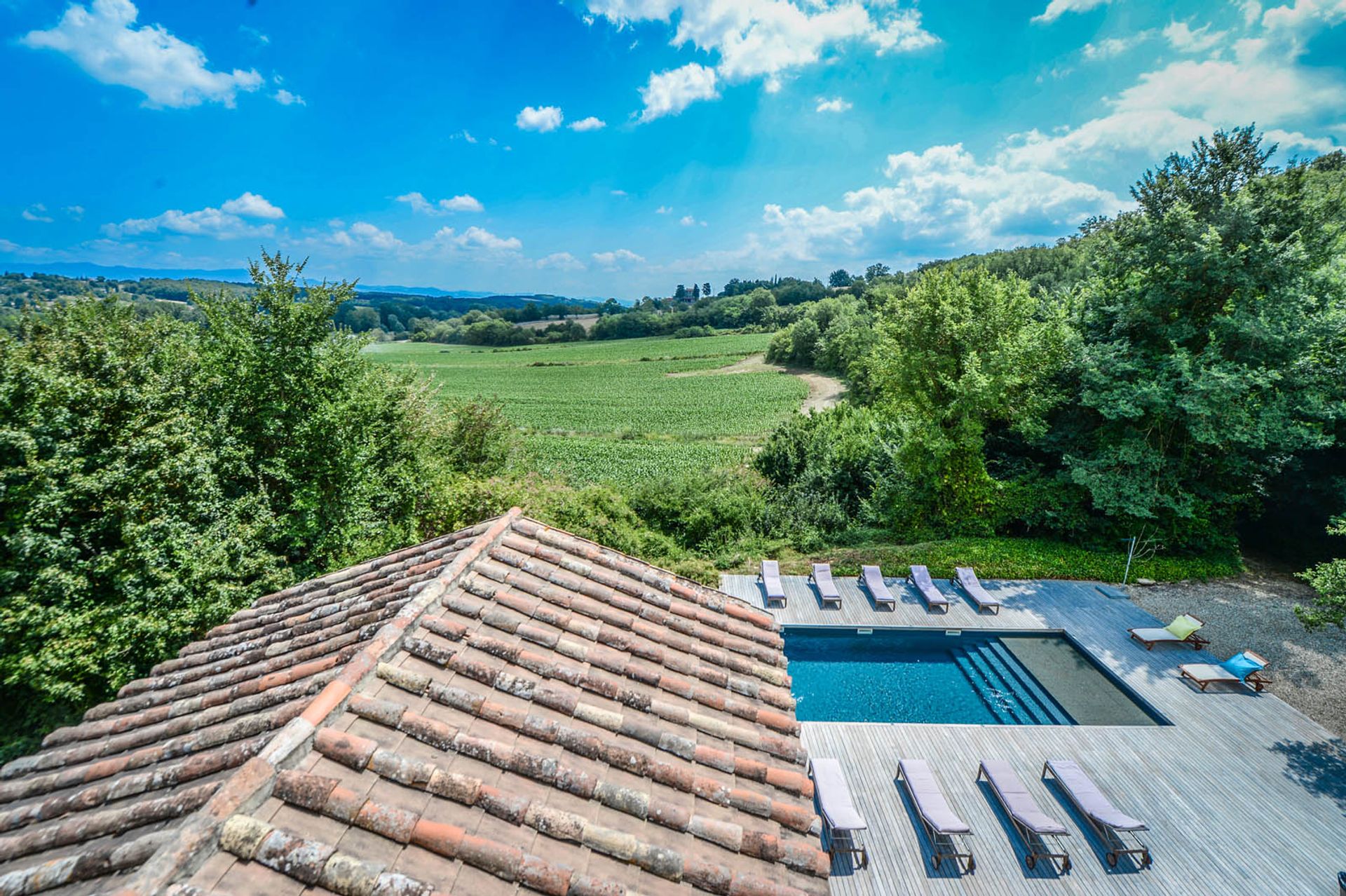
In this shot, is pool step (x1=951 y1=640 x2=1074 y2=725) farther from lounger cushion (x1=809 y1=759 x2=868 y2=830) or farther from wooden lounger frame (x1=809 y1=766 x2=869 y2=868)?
wooden lounger frame (x1=809 y1=766 x2=869 y2=868)

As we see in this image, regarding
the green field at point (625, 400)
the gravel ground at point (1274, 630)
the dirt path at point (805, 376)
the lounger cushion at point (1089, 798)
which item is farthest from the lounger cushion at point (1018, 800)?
the dirt path at point (805, 376)

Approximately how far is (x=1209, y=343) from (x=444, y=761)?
1923 cm

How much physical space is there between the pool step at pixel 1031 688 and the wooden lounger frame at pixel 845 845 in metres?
5.65

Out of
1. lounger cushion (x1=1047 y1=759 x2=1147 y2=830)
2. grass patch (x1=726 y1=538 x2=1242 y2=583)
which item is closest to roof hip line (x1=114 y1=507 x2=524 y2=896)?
lounger cushion (x1=1047 y1=759 x2=1147 y2=830)

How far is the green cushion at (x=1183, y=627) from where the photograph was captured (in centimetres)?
1177

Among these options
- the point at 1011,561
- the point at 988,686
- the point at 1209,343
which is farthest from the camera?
the point at 1011,561

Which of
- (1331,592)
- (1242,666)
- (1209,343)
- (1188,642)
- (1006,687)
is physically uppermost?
(1209,343)

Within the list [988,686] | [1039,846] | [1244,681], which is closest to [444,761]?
[1039,846]

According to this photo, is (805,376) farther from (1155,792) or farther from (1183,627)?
(1155,792)

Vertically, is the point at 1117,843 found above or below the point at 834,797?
below

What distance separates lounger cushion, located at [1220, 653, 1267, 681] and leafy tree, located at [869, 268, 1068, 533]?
21.0 feet

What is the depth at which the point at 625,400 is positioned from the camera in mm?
48219

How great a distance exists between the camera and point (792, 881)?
278 cm

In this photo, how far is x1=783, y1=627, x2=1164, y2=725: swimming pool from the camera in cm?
1063
